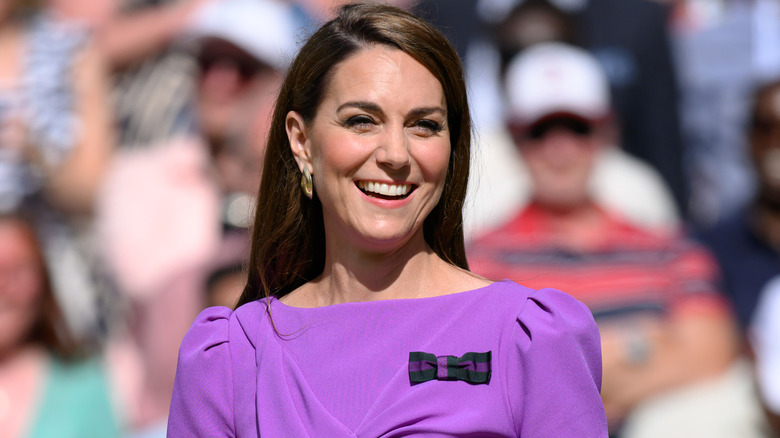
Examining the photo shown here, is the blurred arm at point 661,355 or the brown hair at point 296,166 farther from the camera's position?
the blurred arm at point 661,355

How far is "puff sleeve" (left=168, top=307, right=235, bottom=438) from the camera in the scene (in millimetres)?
2365

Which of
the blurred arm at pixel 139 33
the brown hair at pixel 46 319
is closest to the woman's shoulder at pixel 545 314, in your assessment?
the brown hair at pixel 46 319

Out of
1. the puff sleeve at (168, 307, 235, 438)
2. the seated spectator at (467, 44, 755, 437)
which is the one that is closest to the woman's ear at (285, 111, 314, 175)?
the puff sleeve at (168, 307, 235, 438)

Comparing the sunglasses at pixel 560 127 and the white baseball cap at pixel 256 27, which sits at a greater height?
the white baseball cap at pixel 256 27

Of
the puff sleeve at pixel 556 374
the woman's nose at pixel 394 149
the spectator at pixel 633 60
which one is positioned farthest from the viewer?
the spectator at pixel 633 60

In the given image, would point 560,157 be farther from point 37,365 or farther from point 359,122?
point 359,122

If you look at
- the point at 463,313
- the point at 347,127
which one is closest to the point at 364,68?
the point at 347,127

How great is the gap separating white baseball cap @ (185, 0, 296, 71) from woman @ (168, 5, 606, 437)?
3769 millimetres

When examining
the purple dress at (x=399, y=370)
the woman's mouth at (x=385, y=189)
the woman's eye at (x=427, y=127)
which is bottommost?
the purple dress at (x=399, y=370)

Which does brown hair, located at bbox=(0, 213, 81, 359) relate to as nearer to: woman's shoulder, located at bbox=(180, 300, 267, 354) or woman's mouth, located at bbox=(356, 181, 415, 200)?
woman's shoulder, located at bbox=(180, 300, 267, 354)

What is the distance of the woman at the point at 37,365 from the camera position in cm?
550

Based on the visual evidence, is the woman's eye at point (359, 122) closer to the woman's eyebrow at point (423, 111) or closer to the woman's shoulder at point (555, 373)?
the woman's eyebrow at point (423, 111)

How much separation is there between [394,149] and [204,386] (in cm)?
66

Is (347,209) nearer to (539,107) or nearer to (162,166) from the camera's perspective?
(539,107)
